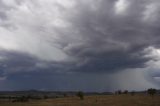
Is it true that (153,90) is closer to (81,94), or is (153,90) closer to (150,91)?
(150,91)

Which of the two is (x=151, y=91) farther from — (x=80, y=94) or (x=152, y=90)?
(x=80, y=94)

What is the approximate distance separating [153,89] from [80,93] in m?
43.2

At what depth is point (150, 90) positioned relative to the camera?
511 ft

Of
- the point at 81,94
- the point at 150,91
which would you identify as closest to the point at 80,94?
the point at 81,94

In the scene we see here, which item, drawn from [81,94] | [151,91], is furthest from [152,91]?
[81,94]

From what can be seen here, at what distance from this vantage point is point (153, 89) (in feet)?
511

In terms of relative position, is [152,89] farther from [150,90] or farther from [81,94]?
[81,94]

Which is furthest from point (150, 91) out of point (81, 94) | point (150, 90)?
point (81, 94)

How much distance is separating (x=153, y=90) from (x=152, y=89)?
134 centimetres

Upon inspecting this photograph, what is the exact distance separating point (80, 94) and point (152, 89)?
140 ft

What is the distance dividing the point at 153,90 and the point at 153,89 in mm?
1362

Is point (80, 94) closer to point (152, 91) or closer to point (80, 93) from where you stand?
point (80, 93)

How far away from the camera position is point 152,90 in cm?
15438

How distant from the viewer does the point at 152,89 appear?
Result: 156 meters
